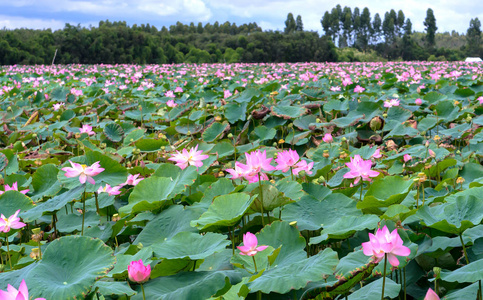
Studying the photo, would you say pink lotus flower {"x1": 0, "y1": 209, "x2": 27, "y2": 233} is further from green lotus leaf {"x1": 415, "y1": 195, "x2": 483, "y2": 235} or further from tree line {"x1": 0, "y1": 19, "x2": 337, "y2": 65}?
tree line {"x1": 0, "y1": 19, "x2": 337, "y2": 65}

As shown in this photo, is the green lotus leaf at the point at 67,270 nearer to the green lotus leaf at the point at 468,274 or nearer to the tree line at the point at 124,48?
the green lotus leaf at the point at 468,274

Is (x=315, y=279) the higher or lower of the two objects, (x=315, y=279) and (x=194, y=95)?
the lower

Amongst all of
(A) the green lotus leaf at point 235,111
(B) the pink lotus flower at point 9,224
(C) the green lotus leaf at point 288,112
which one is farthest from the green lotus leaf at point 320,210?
(A) the green lotus leaf at point 235,111

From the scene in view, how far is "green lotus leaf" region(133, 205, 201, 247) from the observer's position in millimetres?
1180

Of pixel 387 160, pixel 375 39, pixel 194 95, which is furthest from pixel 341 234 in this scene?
pixel 375 39

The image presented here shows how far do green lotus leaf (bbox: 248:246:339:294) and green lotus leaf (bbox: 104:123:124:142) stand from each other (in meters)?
2.22

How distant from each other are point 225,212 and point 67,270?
1.40ft

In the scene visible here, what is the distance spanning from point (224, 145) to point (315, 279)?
5.16 ft

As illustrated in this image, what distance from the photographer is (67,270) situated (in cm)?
86

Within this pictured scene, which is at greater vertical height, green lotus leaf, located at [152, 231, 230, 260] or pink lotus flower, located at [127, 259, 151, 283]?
pink lotus flower, located at [127, 259, 151, 283]

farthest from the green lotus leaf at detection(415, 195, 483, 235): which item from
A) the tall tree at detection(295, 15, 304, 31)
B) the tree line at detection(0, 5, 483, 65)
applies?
the tall tree at detection(295, 15, 304, 31)

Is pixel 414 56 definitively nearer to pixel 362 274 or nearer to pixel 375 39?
pixel 375 39

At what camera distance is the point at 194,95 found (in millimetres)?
4215

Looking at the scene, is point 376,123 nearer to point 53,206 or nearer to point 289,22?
point 53,206
